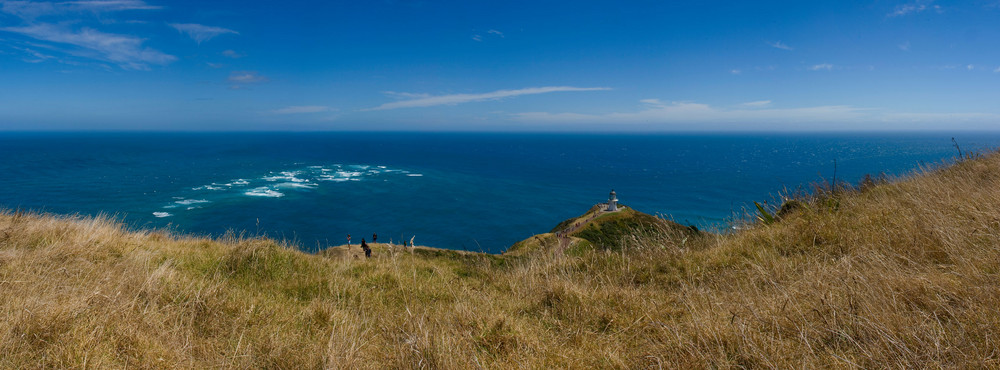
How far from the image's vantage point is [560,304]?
16.3 ft

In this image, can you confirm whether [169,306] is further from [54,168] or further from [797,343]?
[54,168]

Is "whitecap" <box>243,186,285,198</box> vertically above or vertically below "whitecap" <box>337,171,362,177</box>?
below

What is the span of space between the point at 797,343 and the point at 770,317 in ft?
1.23

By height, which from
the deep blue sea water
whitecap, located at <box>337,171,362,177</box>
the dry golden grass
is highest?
the dry golden grass

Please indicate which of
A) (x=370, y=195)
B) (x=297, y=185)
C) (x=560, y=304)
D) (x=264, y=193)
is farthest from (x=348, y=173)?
(x=560, y=304)

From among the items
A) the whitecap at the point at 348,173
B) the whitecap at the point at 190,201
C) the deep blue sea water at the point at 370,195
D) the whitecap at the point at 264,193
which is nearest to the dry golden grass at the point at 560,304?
the deep blue sea water at the point at 370,195

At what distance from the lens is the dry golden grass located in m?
3.10

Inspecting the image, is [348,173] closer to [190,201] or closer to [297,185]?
[297,185]

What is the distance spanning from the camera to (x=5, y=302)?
12.4 feet

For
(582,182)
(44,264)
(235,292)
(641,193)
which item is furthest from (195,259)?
(582,182)

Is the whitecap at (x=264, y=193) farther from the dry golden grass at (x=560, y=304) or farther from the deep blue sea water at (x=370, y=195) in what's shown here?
the dry golden grass at (x=560, y=304)

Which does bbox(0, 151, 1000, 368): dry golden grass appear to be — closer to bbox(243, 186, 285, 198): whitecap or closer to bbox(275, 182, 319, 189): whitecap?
bbox(243, 186, 285, 198): whitecap

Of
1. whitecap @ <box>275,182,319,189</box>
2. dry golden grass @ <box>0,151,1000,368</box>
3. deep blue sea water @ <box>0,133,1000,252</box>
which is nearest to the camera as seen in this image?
dry golden grass @ <box>0,151,1000,368</box>

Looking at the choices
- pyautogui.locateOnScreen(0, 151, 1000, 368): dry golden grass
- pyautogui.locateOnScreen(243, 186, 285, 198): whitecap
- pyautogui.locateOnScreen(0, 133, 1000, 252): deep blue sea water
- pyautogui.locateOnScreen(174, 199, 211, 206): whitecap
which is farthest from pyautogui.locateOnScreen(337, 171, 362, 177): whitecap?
pyautogui.locateOnScreen(0, 151, 1000, 368): dry golden grass
